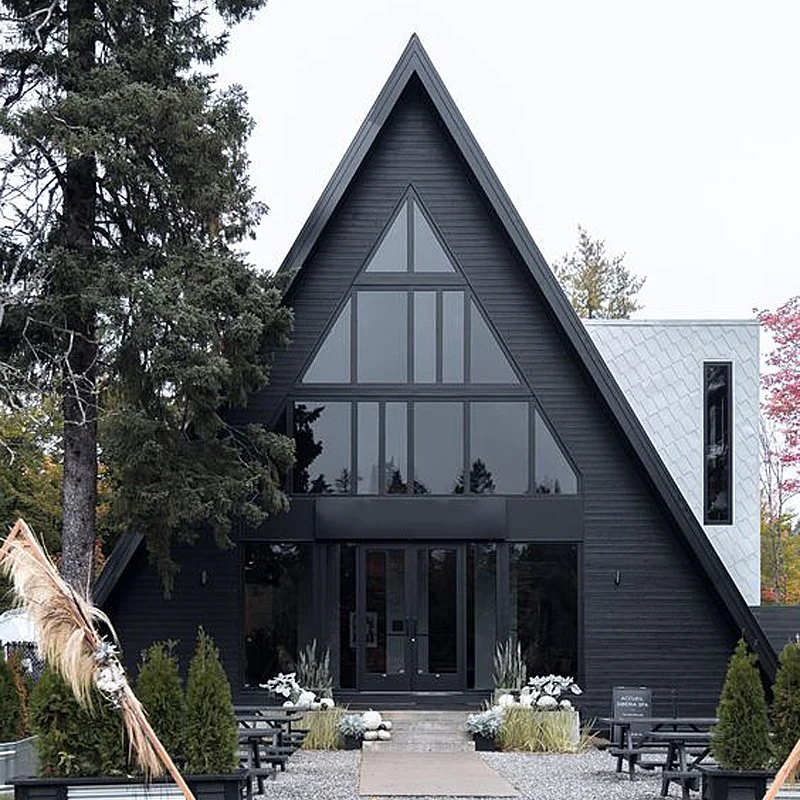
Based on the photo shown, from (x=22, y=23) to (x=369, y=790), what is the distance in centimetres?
897

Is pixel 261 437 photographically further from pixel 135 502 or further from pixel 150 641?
pixel 150 641

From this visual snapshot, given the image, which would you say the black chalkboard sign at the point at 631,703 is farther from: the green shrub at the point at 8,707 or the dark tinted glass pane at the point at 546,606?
the green shrub at the point at 8,707

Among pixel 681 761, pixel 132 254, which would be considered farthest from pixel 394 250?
pixel 681 761

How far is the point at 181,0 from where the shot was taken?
16641mm

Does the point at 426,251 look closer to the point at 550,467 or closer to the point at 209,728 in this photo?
the point at 550,467

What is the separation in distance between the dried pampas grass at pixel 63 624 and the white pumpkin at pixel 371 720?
35.7ft

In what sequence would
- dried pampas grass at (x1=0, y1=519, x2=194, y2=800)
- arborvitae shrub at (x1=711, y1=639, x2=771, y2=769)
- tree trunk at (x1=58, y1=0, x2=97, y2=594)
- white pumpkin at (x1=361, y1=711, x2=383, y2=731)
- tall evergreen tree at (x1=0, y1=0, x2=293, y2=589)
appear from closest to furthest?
dried pampas grass at (x1=0, y1=519, x2=194, y2=800), arborvitae shrub at (x1=711, y1=639, x2=771, y2=769), tall evergreen tree at (x1=0, y1=0, x2=293, y2=589), tree trunk at (x1=58, y1=0, x2=97, y2=594), white pumpkin at (x1=361, y1=711, x2=383, y2=731)

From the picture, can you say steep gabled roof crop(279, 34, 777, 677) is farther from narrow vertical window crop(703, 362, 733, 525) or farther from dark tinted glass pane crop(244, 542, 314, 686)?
dark tinted glass pane crop(244, 542, 314, 686)

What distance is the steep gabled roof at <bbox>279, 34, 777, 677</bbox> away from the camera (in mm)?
18484

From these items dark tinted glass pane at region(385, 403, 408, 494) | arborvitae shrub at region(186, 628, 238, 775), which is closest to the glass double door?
dark tinted glass pane at region(385, 403, 408, 494)

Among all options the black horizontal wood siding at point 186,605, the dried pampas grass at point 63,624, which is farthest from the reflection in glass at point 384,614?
the dried pampas grass at point 63,624

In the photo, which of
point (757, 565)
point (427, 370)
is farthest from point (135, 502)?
point (757, 565)

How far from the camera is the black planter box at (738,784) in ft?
35.2

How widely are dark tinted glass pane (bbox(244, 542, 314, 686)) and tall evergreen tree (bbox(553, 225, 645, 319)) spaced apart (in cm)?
2319
